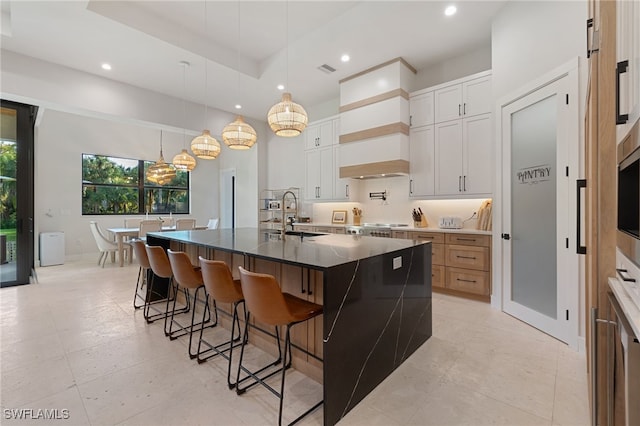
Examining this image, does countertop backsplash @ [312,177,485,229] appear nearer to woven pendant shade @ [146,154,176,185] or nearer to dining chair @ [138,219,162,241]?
woven pendant shade @ [146,154,176,185]

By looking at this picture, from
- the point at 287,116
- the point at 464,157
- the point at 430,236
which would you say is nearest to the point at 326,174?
the point at 430,236

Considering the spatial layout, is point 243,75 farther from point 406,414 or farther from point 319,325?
point 406,414

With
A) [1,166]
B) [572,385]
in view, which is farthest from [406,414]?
[1,166]

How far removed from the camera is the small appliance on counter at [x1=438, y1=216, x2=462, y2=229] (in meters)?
4.17

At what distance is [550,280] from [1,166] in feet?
25.6

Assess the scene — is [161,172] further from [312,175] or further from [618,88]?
[618,88]

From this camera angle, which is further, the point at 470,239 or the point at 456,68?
the point at 456,68

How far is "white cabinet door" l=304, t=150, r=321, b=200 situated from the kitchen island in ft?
11.4

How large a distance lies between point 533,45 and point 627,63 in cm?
232

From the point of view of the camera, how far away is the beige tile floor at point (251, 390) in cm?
171

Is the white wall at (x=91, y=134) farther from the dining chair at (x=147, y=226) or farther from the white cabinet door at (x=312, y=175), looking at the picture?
the dining chair at (x=147, y=226)

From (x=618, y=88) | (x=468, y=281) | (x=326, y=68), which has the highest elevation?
(x=326, y=68)

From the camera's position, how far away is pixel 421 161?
4.49 metres

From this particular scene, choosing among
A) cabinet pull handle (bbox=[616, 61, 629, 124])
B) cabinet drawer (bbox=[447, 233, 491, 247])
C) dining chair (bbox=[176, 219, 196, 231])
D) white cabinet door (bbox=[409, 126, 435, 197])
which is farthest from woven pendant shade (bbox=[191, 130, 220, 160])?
cabinet pull handle (bbox=[616, 61, 629, 124])
